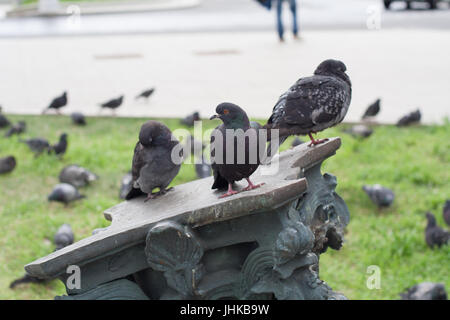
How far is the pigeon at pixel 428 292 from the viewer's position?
560 cm

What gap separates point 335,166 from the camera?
819 cm

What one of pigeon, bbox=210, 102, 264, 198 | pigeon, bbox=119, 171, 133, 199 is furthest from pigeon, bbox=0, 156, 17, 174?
pigeon, bbox=210, 102, 264, 198

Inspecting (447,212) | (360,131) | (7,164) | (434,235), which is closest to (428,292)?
(434,235)

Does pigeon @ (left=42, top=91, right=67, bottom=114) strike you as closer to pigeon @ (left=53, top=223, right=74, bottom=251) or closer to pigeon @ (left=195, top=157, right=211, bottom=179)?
pigeon @ (left=195, top=157, right=211, bottom=179)

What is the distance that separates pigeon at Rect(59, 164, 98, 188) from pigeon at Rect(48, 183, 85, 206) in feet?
1.00

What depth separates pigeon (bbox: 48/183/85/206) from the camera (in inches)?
304

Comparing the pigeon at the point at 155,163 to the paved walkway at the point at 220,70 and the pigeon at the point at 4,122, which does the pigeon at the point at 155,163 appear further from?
the pigeon at the point at 4,122

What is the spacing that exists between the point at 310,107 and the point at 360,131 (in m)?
4.96

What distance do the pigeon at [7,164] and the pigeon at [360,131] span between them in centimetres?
447

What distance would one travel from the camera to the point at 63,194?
25.3 ft
